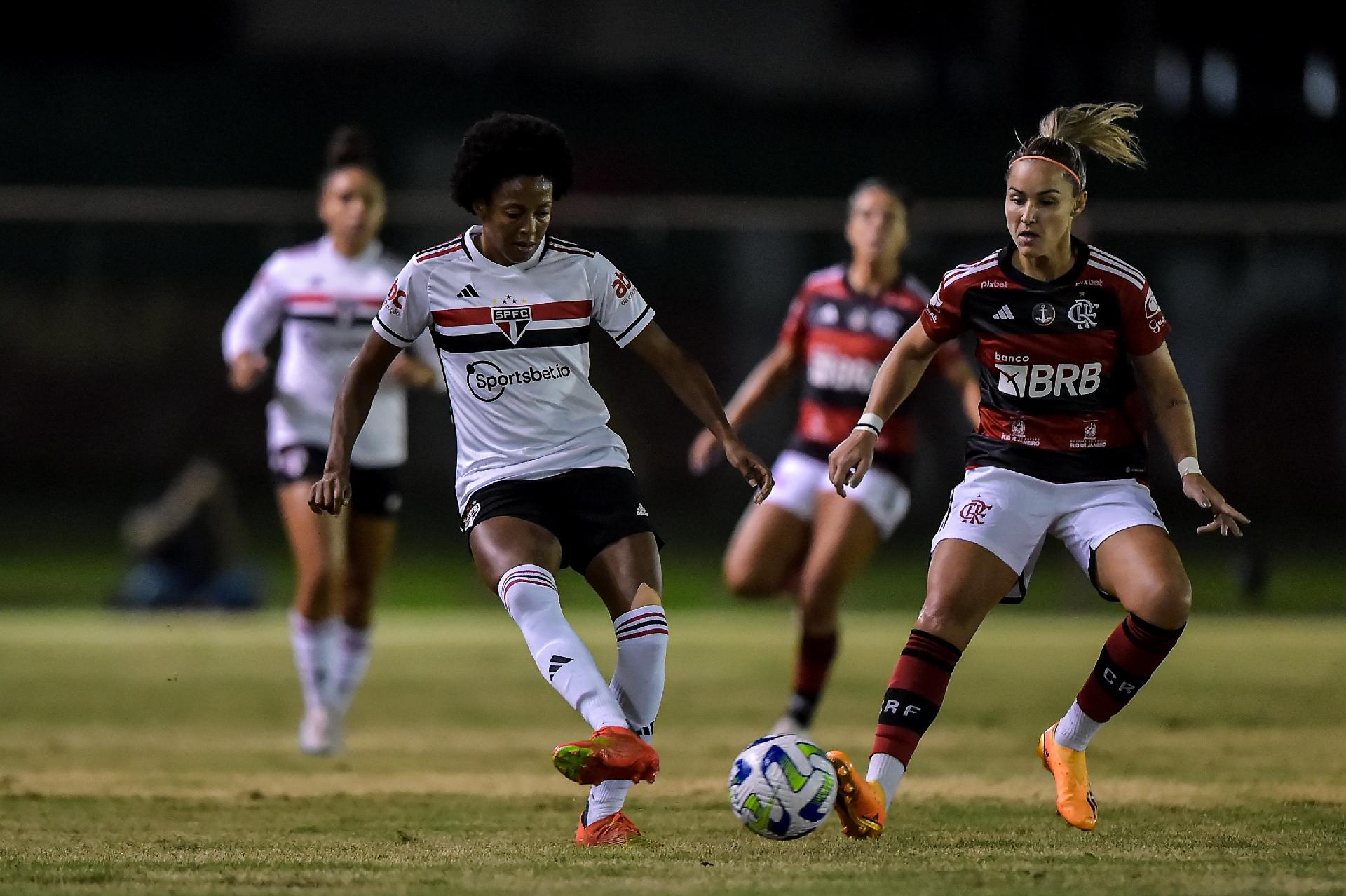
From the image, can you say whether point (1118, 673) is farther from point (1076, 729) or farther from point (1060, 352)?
point (1060, 352)

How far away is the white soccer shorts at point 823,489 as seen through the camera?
778 centimetres

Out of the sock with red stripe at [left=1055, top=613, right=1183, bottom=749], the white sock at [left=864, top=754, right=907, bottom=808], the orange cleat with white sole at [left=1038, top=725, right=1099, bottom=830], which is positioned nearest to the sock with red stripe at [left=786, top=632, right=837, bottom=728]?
the orange cleat with white sole at [left=1038, top=725, right=1099, bottom=830]

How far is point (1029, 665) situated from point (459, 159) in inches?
265

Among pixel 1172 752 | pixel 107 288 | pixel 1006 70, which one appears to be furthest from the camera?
pixel 1006 70

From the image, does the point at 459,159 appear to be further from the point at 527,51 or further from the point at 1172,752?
the point at 527,51

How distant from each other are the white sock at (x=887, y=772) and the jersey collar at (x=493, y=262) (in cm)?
179

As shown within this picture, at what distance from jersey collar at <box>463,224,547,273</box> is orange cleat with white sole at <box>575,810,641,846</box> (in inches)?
64.8

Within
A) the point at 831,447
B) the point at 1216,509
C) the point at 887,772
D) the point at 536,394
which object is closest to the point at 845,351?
the point at 831,447

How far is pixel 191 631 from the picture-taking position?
1269cm

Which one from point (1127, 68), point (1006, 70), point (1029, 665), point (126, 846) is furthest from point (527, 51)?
Result: point (126, 846)

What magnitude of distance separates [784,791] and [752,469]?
3.18 ft

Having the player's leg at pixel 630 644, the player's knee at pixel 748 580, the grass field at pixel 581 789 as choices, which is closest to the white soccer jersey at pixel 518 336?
the player's leg at pixel 630 644

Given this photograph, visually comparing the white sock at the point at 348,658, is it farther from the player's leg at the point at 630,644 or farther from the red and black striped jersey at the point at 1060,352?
the red and black striped jersey at the point at 1060,352

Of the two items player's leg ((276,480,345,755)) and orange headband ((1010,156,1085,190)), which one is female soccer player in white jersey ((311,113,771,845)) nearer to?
orange headband ((1010,156,1085,190))
